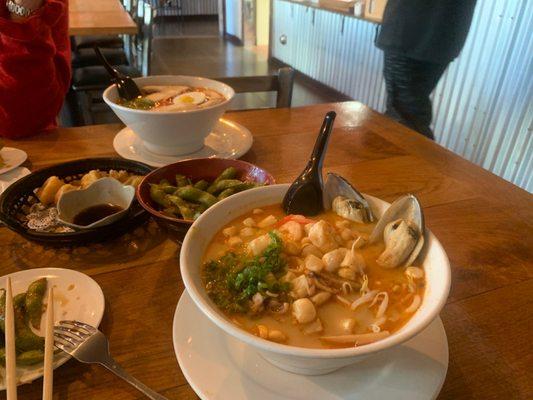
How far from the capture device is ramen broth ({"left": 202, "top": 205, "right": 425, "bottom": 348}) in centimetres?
59

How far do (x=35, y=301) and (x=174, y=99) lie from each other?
0.79m

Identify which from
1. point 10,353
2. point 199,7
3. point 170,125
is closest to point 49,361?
point 10,353

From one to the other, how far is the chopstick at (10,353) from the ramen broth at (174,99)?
0.73 meters

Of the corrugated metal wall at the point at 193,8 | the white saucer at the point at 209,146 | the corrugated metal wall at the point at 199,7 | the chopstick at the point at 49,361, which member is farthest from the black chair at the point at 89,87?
the corrugated metal wall at the point at 199,7

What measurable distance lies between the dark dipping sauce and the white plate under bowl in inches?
7.0

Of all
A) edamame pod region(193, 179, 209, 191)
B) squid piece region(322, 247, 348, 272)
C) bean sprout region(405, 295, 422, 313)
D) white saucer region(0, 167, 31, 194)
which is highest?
squid piece region(322, 247, 348, 272)

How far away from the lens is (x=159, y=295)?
82cm

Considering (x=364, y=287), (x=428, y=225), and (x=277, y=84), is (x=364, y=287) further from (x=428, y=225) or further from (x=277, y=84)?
(x=277, y=84)

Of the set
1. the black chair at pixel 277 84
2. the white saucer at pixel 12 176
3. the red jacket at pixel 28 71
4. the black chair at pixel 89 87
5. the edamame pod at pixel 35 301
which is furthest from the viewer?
the black chair at pixel 89 87

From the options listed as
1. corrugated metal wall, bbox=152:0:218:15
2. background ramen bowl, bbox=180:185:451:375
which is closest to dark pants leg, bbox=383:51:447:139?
background ramen bowl, bbox=180:185:451:375

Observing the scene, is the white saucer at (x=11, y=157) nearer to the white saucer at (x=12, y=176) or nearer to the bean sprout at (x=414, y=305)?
the white saucer at (x=12, y=176)

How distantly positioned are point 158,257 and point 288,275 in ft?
1.24

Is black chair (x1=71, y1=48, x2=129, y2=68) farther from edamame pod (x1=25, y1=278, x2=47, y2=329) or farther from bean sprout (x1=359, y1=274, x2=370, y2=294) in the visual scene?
bean sprout (x1=359, y1=274, x2=370, y2=294)

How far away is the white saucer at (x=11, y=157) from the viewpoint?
1.20 metres
